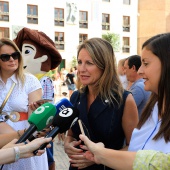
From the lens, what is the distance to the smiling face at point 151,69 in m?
1.39

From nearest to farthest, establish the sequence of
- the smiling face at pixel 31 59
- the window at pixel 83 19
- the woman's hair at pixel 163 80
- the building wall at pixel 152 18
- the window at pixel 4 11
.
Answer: the woman's hair at pixel 163 80 < the smiling face at pixel 31 59 < the window at pixel 4 11 < the window at pixel 83 19 < the building wall at pixel 152 18

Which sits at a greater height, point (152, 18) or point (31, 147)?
point (152, 18)

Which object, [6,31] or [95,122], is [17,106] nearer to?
[95,122]

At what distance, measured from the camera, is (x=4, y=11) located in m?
22.9

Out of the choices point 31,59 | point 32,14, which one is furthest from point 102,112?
point 32,14

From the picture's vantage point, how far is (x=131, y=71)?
4191 millimetres

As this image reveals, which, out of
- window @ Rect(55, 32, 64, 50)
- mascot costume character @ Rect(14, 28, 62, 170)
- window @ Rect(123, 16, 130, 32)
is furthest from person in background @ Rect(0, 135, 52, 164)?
window @ Rect(123, 16, 130, 32)

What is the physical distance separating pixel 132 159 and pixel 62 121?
18.3 inches

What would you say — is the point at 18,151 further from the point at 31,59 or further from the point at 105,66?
the point at 31,59

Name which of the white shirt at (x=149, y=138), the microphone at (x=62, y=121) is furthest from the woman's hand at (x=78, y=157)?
the white shirt at (x=149, y=138)

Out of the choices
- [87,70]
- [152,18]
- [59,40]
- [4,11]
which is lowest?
[87,70]

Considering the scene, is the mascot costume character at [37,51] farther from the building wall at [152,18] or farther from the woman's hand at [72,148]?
the building wall at [152,18]

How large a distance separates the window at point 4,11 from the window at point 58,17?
13.5 ft

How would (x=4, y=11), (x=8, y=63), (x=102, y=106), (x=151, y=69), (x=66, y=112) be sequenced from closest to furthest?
(x=151, y=69) → (x=66, y=112) → (x=102, y=106) → (x=8, y=63) → (x=4, y=11)
